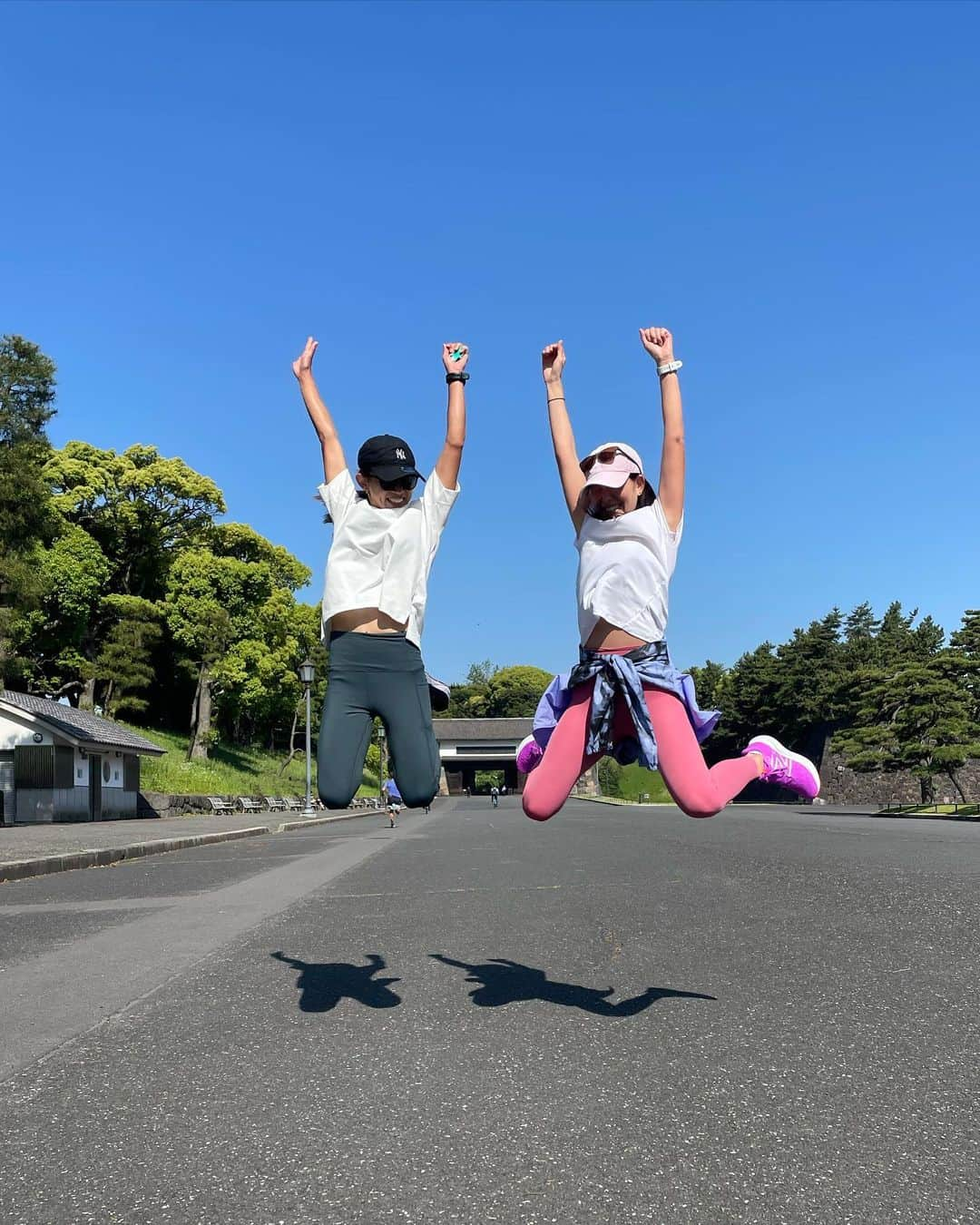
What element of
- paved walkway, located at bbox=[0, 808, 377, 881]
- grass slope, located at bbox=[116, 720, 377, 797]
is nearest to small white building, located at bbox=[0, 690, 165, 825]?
paved walkway, located at bbox=[0, 808, 377, 881]

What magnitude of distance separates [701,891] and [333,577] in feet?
22.3

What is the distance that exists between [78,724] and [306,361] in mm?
27083

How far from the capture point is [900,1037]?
4.71m

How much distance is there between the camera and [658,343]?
205 inches

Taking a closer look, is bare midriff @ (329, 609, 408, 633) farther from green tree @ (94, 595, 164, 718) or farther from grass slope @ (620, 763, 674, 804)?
grass slope @ (620, 763, 674, 804)

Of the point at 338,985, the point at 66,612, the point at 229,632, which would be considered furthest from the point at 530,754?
the point at 229,632

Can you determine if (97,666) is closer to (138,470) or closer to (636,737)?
(138,470)

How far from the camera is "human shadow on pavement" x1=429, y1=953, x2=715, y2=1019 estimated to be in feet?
17.9

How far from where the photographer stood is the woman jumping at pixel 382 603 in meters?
4.73

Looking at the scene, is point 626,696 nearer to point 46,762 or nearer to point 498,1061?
point 498,1061

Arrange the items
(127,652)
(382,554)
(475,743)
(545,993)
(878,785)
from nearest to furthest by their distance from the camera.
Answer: (382,554), (545,993), (127,652), (878,785), (475,743)

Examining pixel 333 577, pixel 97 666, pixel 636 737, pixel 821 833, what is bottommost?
pixel 821 833

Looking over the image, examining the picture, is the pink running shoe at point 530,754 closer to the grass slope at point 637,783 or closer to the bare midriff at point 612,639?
the bare midriff at point 612,639

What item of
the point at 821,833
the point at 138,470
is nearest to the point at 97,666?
the point at 138,470
